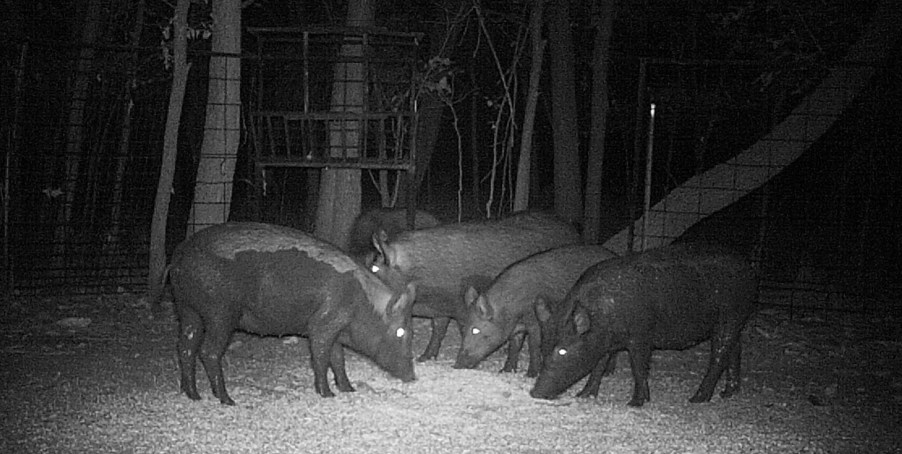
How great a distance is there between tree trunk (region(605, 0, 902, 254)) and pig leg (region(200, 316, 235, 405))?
5302 mm

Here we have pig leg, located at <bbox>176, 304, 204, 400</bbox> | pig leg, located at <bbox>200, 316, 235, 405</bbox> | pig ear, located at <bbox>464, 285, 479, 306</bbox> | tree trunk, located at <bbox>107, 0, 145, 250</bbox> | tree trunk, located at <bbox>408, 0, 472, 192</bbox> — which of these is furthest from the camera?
tree trunk, located at <bbox>408, 0, 472, 192</bbox>

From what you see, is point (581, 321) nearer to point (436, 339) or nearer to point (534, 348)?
point (534, 348)

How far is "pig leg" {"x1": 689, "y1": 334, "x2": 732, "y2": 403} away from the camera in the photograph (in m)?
8.02

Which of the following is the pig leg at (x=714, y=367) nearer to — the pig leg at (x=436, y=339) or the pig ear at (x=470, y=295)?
the pig ear at (x=470, y=295)

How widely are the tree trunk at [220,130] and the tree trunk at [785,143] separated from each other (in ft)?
14.1

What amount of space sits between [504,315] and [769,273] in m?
7.76

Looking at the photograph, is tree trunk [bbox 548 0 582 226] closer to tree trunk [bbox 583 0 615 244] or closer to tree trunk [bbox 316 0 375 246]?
tree trunk [bbox 583 0 615 244]

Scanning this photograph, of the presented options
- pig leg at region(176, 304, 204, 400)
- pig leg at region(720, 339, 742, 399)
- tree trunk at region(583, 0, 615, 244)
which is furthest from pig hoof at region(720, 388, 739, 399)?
tree trunk at region(583, 0, 615, 244)

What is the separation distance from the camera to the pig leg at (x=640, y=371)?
780cm

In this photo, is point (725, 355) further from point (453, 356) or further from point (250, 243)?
point (250, 243)

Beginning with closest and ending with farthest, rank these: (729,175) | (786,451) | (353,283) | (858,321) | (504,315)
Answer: (786,451), (353,283), (504,315), (858,321), (729,175)

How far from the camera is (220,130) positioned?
1086 centimetres

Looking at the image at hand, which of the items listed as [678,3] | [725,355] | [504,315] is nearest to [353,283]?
[504,315]

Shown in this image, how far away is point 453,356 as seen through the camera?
9.48 meters
